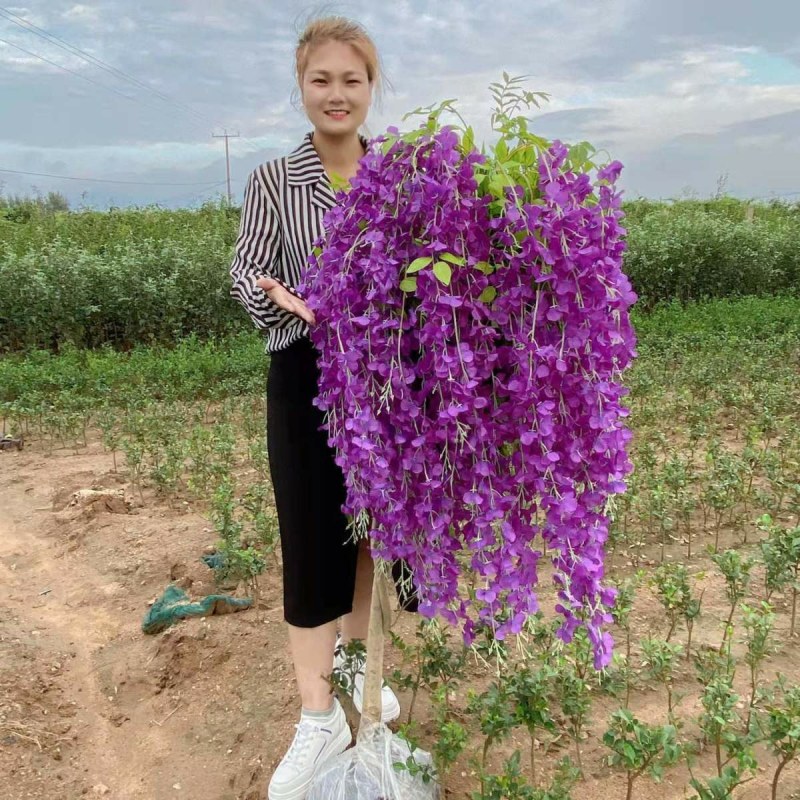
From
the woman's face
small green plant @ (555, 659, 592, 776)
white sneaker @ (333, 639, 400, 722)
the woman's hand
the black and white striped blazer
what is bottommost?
white sneaker @ (333, 639, 400, 722)

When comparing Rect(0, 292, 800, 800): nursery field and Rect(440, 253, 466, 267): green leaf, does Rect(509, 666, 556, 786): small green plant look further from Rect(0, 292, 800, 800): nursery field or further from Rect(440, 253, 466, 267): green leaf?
Rect(440, 253, 466, 267): green leaf

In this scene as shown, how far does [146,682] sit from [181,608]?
1.13ft

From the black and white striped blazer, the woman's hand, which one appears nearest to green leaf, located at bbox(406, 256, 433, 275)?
the woman's hand

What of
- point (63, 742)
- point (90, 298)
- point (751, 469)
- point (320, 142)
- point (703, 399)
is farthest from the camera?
point (90, 298)

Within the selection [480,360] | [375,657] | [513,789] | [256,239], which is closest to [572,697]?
[513,789]

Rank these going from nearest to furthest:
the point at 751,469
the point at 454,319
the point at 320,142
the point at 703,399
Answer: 1. the point at 454,319
2. the point at 320,142
3. the point at 751,469
4. the point at 703,399

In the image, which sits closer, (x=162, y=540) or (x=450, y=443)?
(x=450, y=443)

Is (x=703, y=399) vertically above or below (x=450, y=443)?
below

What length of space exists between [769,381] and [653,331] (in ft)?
6.38

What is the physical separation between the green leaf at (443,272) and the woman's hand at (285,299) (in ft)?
1.16

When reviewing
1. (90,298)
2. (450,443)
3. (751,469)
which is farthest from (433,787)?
(90,298)

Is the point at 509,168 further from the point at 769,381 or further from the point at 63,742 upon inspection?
the point at 769,381

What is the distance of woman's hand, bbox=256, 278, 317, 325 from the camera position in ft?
5.14

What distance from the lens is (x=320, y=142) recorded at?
1.86 metres
